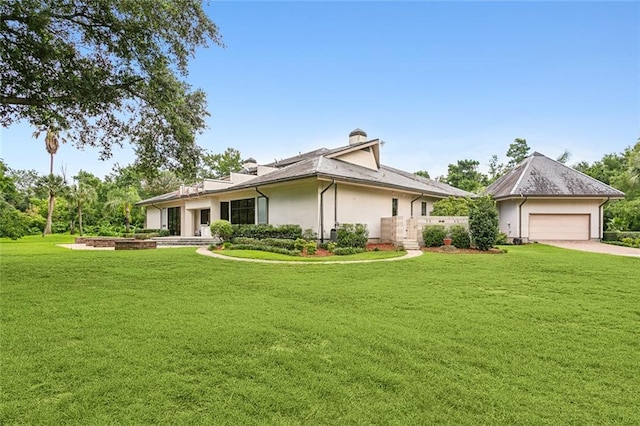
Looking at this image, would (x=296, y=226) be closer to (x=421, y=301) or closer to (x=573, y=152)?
(x=421, y=301)

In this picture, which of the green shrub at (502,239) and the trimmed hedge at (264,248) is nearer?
the trimmed hedge at (264,248)

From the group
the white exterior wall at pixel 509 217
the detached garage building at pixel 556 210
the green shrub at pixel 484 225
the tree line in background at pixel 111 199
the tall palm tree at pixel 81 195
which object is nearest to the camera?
the green shrub at pixel 484 225

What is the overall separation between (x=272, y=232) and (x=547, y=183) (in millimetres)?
16891

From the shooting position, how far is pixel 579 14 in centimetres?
1162

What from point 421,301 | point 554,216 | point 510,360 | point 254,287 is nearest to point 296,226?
point 254,287

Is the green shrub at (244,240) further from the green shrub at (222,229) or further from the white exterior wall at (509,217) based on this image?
the white exterior wall at (509,217)

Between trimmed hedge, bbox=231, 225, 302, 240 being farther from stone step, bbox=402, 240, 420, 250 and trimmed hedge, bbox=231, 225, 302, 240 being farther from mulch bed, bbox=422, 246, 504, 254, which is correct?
mulch bed, bbox=422, 246, 504, 254

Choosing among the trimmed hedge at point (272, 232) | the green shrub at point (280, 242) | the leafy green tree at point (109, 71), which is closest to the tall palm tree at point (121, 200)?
the trimmed hedge at point (272, 232)

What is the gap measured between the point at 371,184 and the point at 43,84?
38.5ft

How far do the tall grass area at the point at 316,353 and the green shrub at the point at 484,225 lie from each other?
680 centimetres

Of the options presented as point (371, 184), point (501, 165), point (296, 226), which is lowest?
point (296, 226)

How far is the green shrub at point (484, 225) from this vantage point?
1364 cm

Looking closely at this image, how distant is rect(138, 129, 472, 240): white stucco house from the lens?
47.8ft

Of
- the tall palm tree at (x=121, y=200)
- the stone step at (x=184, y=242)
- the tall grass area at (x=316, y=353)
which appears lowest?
the tall grass area at (x=316, y=353)
